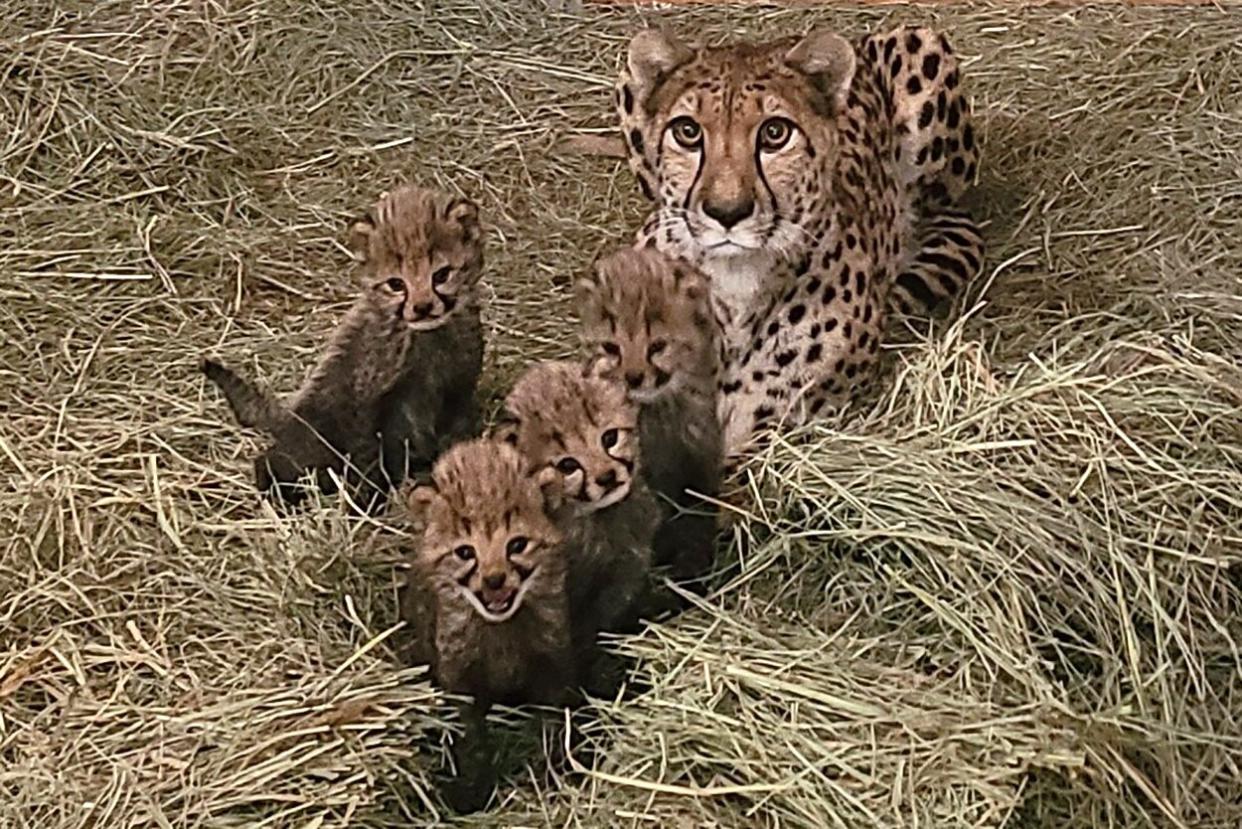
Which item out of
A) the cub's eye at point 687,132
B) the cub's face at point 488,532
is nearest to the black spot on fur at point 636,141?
the cub's eye at point 687,132

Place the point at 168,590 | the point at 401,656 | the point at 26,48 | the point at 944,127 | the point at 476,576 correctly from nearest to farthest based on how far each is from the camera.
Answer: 1. the point at 476,576
2. the point at 401,656
3. the point at 168,590
4. the point at 944,127
5. the point at 26,48

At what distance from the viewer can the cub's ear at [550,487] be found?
2.29 metres

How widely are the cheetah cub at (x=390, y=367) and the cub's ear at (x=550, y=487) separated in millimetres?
540

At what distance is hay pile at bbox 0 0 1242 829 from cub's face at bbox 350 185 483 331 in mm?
327

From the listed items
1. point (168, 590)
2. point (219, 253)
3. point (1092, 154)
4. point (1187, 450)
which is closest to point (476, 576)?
point (168, 590)

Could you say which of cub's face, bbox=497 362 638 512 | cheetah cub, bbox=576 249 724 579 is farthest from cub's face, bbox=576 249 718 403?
cub's face, bbox=497 362 638 512

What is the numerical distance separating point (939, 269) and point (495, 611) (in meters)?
1.47

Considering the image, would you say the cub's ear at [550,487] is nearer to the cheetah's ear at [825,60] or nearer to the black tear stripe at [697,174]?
the black tear stripe at [697,174]

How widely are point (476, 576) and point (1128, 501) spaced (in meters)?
0.88

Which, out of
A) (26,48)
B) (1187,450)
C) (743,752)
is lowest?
(743,752)

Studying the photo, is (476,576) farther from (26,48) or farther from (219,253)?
(26,48)

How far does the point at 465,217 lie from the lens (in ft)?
9.11

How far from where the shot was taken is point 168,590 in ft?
8.50

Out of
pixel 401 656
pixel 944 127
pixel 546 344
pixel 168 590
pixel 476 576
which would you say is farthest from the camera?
pixel 944 127
